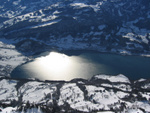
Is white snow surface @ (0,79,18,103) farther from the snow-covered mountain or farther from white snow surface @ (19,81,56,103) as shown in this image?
white snow surface @ (19,81,56,103)

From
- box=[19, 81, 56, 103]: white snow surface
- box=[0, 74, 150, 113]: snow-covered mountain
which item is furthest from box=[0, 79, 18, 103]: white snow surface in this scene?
box=[19, 81, 56, 103]: white snow surface

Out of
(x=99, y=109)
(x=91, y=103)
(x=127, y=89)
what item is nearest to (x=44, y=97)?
(x=91, y=103)

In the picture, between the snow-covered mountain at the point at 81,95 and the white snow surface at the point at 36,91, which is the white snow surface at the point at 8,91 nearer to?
the snow-covered mountain at the point at 81,95

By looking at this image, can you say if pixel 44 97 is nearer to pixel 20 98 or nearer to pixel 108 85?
pixel 20 98

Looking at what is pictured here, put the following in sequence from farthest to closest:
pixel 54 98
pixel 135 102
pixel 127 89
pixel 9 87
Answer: pixel 9 87, pixel 127 89, pixel 54 98, pixel 135 102

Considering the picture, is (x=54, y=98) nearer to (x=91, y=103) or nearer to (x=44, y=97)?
(x=44, y=97)

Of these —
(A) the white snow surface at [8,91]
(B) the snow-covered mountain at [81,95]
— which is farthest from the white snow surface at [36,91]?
(A) the white snow surface at [8,91]

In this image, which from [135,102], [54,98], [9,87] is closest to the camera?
[135,102]

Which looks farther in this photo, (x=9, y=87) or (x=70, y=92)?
(x=9, y=87)
